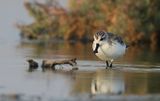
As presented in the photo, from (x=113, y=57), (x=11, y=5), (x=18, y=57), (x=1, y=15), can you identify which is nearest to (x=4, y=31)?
(x=1, y=15)

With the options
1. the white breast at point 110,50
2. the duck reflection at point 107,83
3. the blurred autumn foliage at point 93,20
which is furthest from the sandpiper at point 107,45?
the blurred autumn foliage at point 93,20

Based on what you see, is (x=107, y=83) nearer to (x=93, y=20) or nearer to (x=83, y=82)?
(x=83, y=82)

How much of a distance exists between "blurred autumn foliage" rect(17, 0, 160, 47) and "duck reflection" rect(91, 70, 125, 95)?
694 inches

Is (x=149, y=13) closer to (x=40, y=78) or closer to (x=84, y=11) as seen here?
(x=84, y=11)

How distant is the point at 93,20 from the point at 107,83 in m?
24.0

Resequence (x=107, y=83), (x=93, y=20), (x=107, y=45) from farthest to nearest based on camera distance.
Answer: (x=93, y=20)
(x=107, y=45)
(x=107, y=83)

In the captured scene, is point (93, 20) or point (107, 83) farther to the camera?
point (93, 20)

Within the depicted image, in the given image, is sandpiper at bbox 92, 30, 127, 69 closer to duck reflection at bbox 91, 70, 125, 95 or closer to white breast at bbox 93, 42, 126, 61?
white breast at bbox 93, 42, 126, 61

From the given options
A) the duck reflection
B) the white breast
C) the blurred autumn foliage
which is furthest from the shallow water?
the blurred autumn foliage

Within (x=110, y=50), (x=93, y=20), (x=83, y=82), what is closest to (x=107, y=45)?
(x=110, y=50)

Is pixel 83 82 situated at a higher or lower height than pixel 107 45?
lower

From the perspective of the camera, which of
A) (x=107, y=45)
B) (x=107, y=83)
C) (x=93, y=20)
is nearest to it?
(x=107, y=83)

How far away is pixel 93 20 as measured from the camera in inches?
1506

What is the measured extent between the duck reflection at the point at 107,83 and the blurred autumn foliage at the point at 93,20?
57.8 feet
